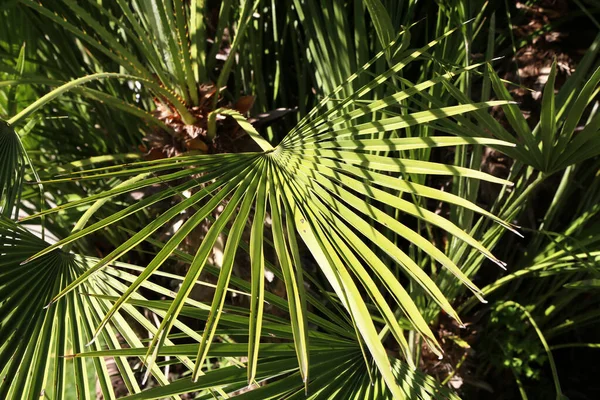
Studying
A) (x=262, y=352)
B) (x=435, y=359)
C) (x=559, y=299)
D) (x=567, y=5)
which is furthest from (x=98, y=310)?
(x=567, y=5)

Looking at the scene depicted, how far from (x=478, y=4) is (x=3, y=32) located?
936 millimetres

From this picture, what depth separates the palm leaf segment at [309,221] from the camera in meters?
0.58

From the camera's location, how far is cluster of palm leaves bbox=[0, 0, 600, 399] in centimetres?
63

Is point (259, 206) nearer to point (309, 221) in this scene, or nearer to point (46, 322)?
point (309, 221)

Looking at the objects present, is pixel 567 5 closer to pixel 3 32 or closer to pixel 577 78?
pixel 577 78

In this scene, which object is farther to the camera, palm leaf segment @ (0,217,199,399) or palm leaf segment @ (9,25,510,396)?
palm leaf segment @ (0,217,199,399)

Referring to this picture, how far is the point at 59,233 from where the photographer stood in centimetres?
136

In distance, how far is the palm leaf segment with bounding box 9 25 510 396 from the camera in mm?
582

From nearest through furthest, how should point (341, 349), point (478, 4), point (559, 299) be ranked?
1. point (341, 349)
2. point (478, 4)
3. point (559, 299)

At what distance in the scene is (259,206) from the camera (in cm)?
66

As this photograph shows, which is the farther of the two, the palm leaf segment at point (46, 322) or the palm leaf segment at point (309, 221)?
the palm leaf segment at point (46, 322)

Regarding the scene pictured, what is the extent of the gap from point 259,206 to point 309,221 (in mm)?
69

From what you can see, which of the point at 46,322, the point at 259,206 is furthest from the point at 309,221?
the point at 46,322

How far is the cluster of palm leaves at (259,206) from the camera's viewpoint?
63cm
